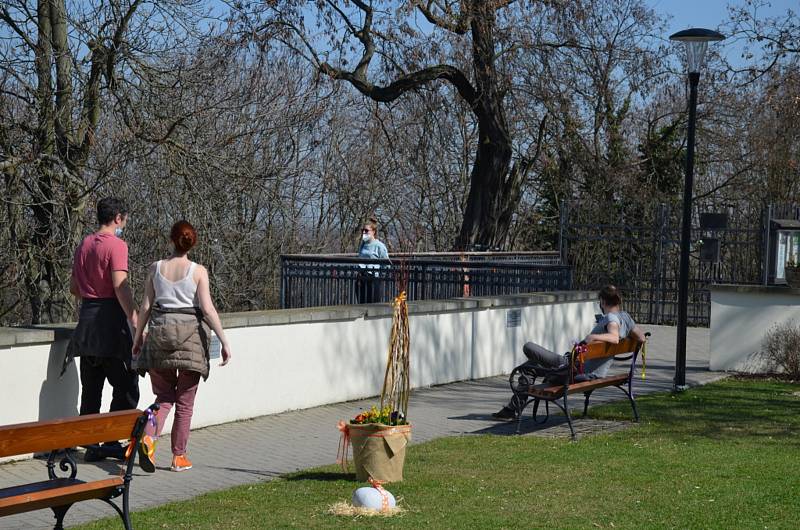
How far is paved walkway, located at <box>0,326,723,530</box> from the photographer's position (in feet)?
26.5

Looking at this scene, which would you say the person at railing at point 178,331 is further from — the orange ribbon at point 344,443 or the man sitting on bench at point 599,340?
the man sitting on bench at point 599,340

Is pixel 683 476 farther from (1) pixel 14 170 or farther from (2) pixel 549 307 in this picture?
(1) pixel 14 170

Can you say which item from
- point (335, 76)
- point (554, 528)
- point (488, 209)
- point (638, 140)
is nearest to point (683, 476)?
point (554, 528)

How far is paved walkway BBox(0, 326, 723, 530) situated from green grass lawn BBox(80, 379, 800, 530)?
356 millimetres

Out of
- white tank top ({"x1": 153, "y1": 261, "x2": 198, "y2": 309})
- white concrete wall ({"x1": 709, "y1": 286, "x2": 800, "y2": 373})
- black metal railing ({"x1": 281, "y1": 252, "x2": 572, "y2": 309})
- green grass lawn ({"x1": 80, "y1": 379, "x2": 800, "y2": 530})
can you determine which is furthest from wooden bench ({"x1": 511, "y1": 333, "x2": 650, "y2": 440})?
black metal railing ({"x1": 281, "y1": 252, "x2": 572, "y2": 309})

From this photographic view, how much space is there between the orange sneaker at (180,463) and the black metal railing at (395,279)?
30.3ft

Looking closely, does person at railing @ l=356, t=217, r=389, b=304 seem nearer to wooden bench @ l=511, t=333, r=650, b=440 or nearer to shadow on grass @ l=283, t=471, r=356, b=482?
wooden bench @ l=511, t=333, r=650, b=440

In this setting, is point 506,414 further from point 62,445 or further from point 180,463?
point 62,445

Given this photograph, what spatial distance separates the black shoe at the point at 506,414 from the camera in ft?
37.8

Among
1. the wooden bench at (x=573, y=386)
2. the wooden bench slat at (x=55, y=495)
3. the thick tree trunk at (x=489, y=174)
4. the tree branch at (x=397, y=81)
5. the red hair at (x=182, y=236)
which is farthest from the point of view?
the thick tree trunk at (x=489, y=174)

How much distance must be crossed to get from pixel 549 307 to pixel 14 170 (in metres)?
7.63

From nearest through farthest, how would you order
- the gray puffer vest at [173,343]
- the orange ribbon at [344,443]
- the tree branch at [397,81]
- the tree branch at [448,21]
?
the orange ribbon at [344,443], the gray puffer vest at [173,343], the tree branch at [448,21], the tree branch at [397,81]

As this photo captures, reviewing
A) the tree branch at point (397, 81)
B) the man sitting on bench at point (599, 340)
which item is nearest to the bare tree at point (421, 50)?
the tree branch at point (397, 81)

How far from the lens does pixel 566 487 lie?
817 centimetres
